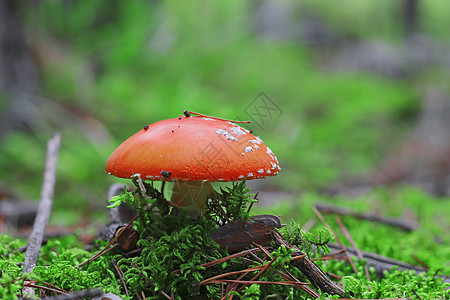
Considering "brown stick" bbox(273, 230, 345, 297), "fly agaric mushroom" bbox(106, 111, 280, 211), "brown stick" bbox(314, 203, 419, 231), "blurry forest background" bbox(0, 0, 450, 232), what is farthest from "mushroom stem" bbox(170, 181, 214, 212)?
"brown stick" bbox(314, 203, 419, 231)

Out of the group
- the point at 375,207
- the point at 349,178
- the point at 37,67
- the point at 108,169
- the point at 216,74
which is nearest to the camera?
the point at 108,169

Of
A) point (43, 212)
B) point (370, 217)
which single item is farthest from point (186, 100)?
point (43, 212)

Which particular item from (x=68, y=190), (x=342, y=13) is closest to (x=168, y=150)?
(x=68, y=190)

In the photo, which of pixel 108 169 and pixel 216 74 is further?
pixel 216 74

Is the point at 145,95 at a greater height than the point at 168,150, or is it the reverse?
the point at 145,95

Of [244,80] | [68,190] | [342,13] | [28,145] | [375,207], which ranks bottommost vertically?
[375,207]

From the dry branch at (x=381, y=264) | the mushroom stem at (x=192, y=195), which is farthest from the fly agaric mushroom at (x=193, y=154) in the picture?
the dry branch at (x=381, y=264)

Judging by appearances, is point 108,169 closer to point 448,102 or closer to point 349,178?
point 349,178
